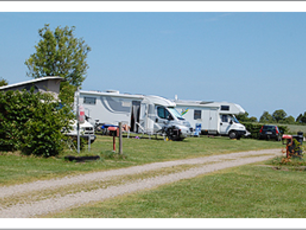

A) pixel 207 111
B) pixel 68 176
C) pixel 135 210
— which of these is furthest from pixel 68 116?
pixel 207 111

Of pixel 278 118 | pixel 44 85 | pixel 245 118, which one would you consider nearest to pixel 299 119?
pixel 278 118

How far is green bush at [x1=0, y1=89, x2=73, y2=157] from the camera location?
13.2 meters

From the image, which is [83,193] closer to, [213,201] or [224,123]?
[213,201]

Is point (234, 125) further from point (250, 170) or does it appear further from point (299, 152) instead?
point (250, 170)

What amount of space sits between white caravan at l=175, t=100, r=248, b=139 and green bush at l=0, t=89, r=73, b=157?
19.4 meters

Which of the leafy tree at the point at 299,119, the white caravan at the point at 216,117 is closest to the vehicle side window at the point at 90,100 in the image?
the white caravan at the point at 216,117

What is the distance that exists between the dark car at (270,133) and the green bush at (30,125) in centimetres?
2323

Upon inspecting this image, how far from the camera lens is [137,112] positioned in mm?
26797

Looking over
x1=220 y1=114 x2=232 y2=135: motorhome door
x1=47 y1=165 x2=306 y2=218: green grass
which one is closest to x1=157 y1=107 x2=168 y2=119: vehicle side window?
x1=220 y1=114 x2=232 y2=135: motorhome door

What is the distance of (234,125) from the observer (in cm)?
3152

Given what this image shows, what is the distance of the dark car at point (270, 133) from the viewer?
33156mm

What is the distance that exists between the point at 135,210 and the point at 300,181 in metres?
5.75

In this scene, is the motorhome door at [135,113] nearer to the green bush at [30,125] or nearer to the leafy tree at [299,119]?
the green bush at [30,125]

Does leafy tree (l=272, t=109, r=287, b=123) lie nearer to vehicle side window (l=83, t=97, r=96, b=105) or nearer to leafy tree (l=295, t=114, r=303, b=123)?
leafy tree (l=295, t=114, r=303, b=123)
